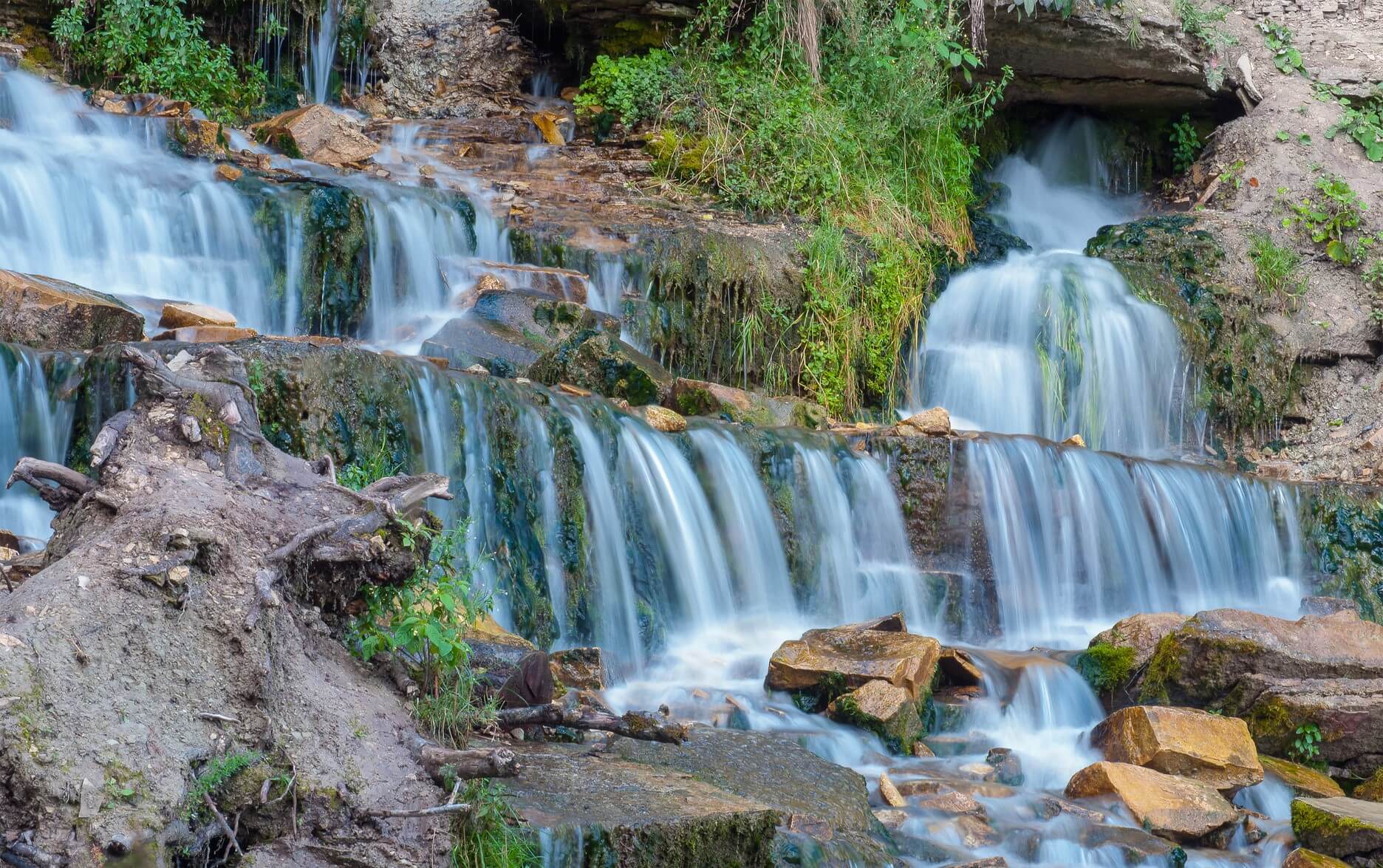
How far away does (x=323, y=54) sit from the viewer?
12.2m

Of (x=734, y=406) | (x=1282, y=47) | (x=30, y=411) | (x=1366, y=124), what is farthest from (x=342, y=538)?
(x=1282, y=47)

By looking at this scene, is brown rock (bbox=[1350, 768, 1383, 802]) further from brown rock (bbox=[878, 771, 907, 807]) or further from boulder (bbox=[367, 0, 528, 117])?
boulder (bbox=[367, 0, 528, 117])

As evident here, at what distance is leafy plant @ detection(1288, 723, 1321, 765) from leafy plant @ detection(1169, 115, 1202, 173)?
908 cm

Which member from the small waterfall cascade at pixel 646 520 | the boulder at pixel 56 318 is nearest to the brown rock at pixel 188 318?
the boulder at pixel 56 318

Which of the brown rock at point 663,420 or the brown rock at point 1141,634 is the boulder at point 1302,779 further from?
the brown rock at point 663,420

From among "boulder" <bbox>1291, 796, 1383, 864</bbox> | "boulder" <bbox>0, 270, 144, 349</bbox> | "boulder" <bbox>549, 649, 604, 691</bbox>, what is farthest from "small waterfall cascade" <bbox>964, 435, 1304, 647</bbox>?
"boulder" <bbox>0, 270, 144, 349</bbox>

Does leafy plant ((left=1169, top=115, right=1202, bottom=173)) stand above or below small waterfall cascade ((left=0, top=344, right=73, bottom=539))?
above

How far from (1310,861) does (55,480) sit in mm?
4100

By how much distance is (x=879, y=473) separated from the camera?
24.2ft

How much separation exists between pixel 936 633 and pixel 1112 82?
7.81m

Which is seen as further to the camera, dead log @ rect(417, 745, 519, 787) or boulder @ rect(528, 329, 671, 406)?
boulder @ rect(528, 329, 671, 406)

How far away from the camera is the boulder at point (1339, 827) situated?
169 inches

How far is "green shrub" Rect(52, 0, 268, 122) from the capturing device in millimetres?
10047

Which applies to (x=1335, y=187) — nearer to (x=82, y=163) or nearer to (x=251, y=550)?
(x=82, y=163)
